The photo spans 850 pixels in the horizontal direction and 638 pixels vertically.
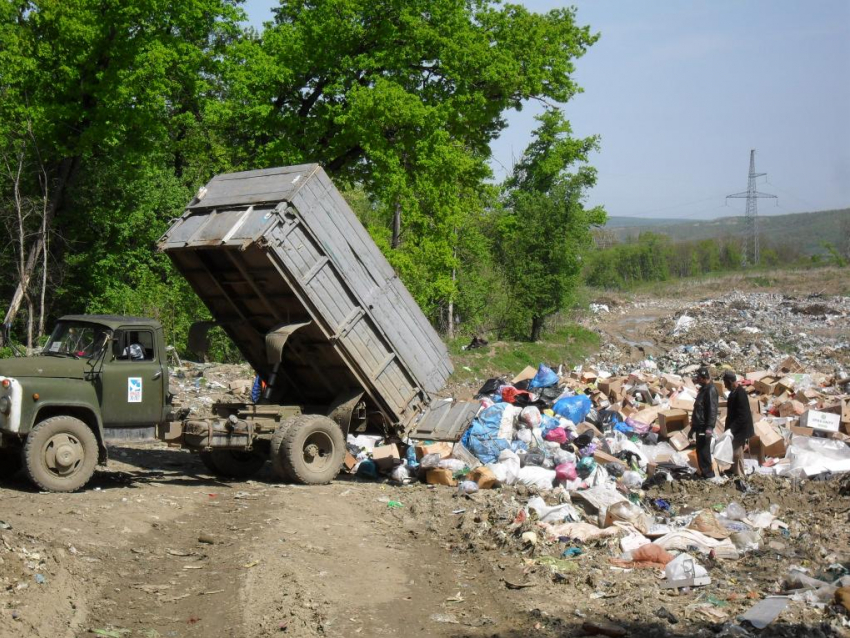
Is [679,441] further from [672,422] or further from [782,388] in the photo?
[782,388]

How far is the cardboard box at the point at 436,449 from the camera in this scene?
1063 centimetres

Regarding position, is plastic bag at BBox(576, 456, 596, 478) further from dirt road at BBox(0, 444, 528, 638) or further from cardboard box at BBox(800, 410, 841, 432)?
cardboard box at BBox(800, 410, 841, 432)

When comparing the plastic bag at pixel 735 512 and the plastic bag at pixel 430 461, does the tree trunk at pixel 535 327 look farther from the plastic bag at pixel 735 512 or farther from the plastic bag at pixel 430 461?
the plastic bag at pixel 735 512

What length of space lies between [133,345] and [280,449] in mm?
1919

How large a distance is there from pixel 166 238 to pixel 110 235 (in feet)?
52.4

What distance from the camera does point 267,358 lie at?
9703mm

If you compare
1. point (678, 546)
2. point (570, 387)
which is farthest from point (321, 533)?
point (570, 387)

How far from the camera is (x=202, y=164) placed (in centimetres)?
2412

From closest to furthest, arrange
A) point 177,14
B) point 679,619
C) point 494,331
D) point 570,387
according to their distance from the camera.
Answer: point 679,619
point 570,387
point 177,14
point 494,331

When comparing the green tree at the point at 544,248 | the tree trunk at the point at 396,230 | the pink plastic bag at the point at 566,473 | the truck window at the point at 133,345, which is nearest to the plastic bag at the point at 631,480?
the pink plastic bag at the point at 566,473

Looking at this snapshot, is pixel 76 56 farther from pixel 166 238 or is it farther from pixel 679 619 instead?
pixel 679 619

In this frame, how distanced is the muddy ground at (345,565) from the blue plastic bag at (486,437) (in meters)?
1.13

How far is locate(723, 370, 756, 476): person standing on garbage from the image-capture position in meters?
10.5

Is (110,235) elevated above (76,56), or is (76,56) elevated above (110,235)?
(76,56)
